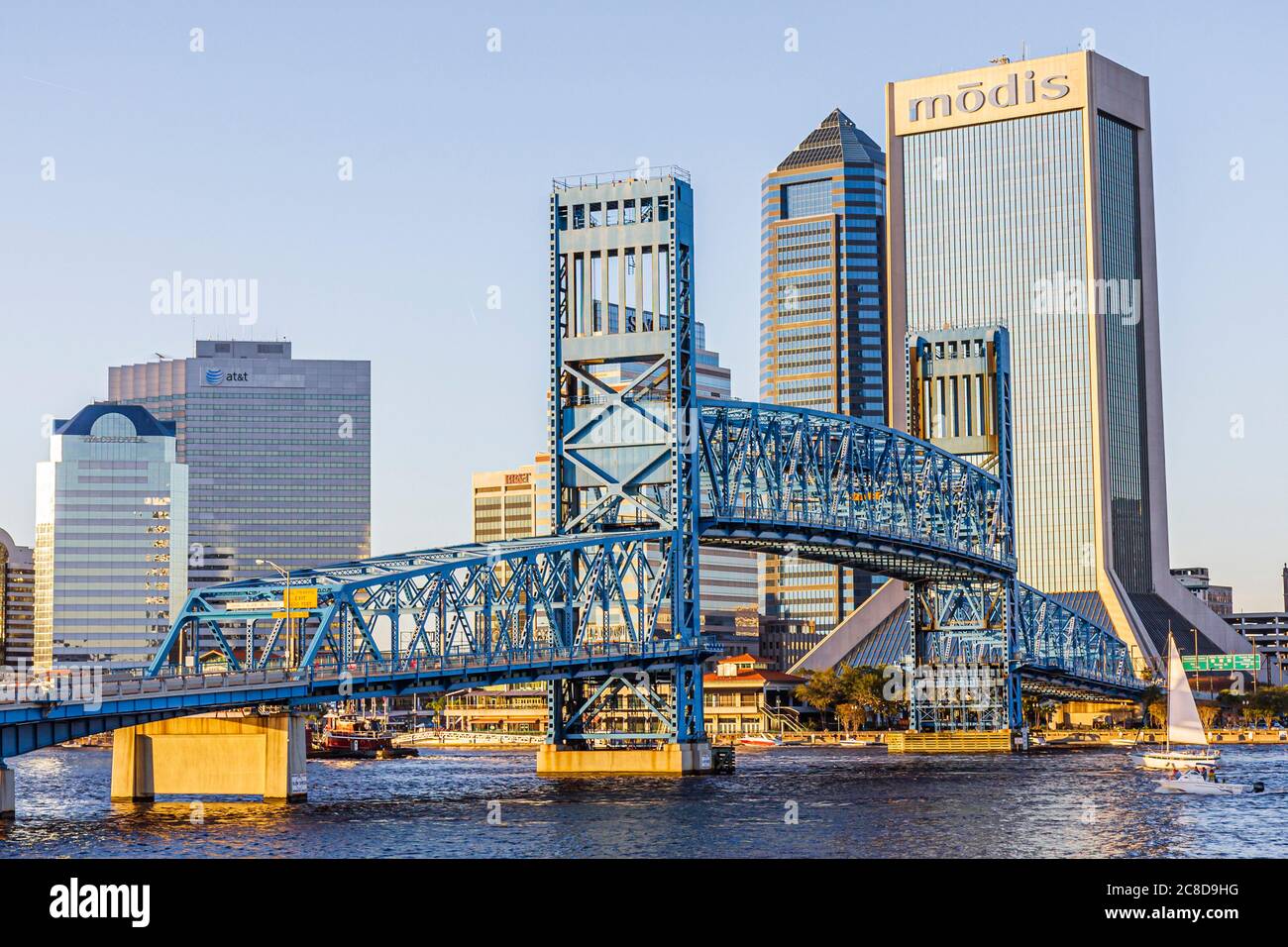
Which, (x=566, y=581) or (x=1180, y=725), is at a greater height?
(x=566, y=581)

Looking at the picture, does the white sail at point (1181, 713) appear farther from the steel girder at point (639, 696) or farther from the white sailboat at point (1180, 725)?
the steel girder at point (639, 696)

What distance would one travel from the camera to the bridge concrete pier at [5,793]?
90250 mm

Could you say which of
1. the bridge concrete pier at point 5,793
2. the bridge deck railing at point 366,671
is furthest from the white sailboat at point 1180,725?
the bridge concrete pier at point 5,793

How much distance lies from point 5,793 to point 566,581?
4938 cm

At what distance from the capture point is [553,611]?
132250 millimetres

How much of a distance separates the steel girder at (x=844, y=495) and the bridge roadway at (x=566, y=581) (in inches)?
8.9

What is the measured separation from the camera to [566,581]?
133 m

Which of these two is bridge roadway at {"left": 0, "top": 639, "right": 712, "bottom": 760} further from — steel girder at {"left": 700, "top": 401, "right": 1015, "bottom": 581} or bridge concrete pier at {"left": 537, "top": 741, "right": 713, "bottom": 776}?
steel girder at {"left": 700, "top": 401, "right": 1015, "bottom": 581}

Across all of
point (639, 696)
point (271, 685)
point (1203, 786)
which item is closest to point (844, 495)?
point (639, 696)

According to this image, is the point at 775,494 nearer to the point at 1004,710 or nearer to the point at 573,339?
the point at 573,339

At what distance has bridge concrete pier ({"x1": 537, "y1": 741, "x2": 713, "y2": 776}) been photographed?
434 ft

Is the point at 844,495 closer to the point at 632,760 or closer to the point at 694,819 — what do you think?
the point at 632,760
